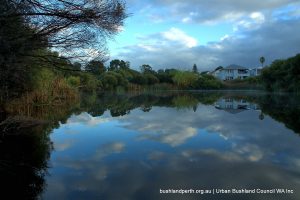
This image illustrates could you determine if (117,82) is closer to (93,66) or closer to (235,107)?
(235,107)

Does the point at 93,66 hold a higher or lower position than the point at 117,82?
higher

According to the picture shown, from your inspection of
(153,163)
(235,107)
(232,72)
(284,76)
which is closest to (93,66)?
(153,163)

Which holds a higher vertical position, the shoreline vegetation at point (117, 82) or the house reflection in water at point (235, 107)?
the shoreline vegetation at point (117, 82)

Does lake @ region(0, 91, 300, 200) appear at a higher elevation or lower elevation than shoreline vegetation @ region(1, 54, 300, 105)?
lower

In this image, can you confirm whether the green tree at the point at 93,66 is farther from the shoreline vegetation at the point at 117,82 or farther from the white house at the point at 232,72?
the white house at the point at 232,72

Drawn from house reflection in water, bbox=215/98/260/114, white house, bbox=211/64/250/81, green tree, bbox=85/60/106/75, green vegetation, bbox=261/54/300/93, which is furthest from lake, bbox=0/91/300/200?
white house, bbox=211/64/250/81

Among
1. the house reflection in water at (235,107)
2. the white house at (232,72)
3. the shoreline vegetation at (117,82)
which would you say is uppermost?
the white house at (232,72)

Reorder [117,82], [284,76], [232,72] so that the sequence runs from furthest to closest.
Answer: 1. [232,72]
2. [117,82]
3. [284,76]

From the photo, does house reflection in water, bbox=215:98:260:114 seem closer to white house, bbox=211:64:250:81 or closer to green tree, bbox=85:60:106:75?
green tree, bbox=85:60:106:75

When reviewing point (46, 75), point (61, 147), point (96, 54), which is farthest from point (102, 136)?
point (46, 75)

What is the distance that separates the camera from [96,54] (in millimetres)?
9617

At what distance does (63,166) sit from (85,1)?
3508mm

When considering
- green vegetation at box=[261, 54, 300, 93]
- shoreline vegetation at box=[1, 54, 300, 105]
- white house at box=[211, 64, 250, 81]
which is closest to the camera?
shoreline vegetation at box=[1, 54, 300, 105]

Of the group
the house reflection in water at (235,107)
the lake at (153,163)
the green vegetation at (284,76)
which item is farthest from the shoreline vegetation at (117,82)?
the house reflection in water at (235,107)
